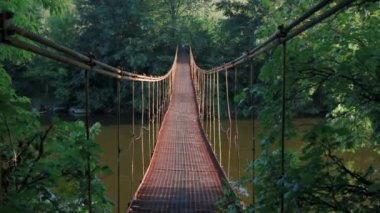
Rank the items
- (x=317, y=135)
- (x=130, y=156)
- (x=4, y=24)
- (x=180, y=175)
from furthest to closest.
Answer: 1. (x=130, y=156)
2. (x=180, y=175)
3. (x=317, y=135)
4. (x=4, y=24)

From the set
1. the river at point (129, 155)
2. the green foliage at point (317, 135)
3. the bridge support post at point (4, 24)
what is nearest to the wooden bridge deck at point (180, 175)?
the green foliage at point (317, 135)

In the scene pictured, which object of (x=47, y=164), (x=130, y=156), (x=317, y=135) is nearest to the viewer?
(x=317, y=135)

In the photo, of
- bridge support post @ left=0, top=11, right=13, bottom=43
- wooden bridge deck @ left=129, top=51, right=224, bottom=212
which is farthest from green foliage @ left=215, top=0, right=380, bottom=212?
wooden bridge deck @ left=129, top=51, right=224, bottom=212

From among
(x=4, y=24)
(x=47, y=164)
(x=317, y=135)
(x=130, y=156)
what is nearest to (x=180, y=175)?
(x=47, y=164)

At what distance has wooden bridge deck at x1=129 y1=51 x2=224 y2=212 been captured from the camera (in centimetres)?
311

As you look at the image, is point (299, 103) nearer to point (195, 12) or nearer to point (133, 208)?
point (133, 208)

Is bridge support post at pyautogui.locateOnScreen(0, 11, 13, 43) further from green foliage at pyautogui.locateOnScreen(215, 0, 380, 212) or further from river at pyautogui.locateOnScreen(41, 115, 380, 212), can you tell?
river at pyautogui.locateOnScreen(41, 115, 380, 212)

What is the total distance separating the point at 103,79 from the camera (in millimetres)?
17891

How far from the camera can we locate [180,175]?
3.83 m

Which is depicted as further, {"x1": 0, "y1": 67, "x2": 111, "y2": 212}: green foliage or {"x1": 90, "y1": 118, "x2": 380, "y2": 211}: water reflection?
{"x1": 90, "y1": 118, "x2": 380, "y2": 211}: water reflection

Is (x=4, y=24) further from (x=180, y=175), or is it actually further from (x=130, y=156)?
(x=130, y=156)

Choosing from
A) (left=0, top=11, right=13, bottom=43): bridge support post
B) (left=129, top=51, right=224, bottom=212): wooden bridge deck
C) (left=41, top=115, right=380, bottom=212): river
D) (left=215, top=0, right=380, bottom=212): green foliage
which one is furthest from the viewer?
(left=41, top=115, right=380, bottom=212): river

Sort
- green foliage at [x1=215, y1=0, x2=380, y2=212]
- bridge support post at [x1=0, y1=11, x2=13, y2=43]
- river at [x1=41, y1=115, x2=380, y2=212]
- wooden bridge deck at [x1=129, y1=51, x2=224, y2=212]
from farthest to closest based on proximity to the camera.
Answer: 1. river at [x1=41, y1=115, x2=380, y2=212]
2. wooden bridge deck at [x1=129, y1=51, x2=224, y2=212]
3. green foliage at [x1=215, y1=0, x2=380, y2=212]
4. bridge support post at [x1=0, y1=11, x2=13, y2=43]

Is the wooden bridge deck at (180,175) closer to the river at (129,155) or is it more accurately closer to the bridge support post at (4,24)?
the river at (129,155)
